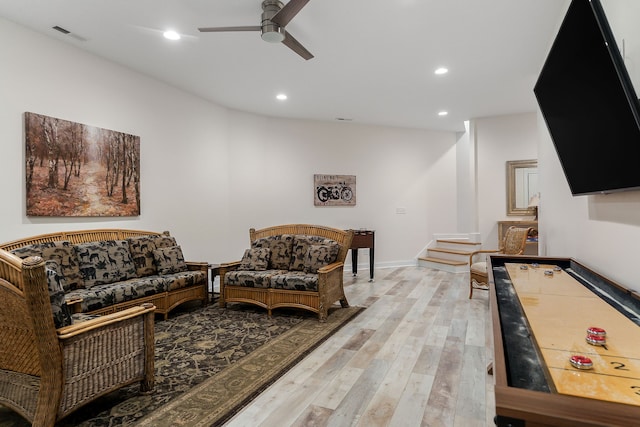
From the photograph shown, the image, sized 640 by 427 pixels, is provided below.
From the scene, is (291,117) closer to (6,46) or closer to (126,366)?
(6,46)

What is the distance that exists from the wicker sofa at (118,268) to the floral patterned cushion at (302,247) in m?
1.11

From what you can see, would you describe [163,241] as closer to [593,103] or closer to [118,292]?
[118,292]

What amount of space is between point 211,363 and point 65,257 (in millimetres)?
1816

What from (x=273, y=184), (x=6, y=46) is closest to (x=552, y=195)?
(x=273, y=184)

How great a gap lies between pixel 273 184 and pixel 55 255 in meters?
3.68

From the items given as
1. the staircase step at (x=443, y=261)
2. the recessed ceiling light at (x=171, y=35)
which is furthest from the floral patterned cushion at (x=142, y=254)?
the staircase step at (x=443, y=261)

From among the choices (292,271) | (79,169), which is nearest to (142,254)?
(79,169)

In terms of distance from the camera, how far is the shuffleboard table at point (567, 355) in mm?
653

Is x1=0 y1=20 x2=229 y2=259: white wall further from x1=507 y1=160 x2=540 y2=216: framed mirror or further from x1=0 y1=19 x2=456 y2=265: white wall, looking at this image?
Answer: x1=507 y1=160 x2=540 y2=216: framed mirror

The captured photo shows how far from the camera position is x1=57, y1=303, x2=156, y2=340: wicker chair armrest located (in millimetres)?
1782

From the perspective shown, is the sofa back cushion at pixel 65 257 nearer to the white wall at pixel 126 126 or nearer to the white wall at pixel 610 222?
the white wall at pixel 126 126

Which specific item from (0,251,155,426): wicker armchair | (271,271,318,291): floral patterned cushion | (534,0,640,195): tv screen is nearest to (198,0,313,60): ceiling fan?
(534,0,640,195): tv screen

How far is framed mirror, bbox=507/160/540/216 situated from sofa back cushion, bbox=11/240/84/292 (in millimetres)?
6504

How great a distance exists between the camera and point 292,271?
4.19 meters
